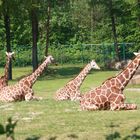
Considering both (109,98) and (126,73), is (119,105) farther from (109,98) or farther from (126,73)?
(126,73)

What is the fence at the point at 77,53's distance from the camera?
1880 inches

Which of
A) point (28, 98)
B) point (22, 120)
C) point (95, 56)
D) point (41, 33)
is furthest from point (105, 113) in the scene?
point (41, 33)

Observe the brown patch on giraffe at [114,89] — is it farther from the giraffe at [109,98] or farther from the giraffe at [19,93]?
the giraffe at [19,93]

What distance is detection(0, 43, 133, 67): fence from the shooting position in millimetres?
47750

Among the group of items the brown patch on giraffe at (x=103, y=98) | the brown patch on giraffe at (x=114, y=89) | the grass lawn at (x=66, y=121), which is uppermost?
the brown patch on giraffe at (x=114, y=89)

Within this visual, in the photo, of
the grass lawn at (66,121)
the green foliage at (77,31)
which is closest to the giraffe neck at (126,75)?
the grass lawn at (66,121)

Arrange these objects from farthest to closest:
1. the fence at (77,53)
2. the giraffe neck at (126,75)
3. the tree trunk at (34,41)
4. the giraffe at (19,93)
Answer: the fence at (77,53)
the tree trunk at (34,41)
the giraffe at (19,93)
the giraffe neck at (126,75)

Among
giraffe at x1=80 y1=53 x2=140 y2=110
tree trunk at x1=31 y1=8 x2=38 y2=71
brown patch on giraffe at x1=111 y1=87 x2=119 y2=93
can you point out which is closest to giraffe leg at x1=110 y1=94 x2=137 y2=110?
giraffe at x1=80 y1=53 x2=140 y2=110

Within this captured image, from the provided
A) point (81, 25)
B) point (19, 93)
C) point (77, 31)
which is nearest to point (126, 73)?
point (19, 93)

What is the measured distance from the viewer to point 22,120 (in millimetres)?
10242

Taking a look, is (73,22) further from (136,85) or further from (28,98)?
(28,98)

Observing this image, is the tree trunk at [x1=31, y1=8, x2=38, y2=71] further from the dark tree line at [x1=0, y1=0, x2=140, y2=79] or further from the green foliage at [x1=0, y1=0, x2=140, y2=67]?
the green foliage at [x1=0, y1=0, x2=140, y2=67]

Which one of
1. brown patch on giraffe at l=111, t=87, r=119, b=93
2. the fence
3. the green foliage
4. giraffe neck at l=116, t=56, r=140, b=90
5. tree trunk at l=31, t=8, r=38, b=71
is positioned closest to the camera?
brown patch on giraffe at l=111, t=87, r=119, b=93

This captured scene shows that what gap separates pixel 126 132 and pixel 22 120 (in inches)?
100.0
